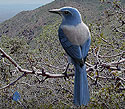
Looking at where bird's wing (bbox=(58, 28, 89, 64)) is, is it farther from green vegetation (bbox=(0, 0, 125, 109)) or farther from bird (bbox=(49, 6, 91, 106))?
green vegetation (bbox=(0, 0, 125, 109))

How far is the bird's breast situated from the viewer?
2514 millimetres

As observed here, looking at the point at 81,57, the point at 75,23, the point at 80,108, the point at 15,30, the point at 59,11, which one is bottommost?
the point at 15,30

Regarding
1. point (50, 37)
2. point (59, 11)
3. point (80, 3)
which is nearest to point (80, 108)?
point (59, 11)

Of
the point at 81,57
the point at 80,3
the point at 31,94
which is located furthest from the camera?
the point at 80,3

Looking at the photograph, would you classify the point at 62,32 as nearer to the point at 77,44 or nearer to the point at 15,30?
the point at 77,44

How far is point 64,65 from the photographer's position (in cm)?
535

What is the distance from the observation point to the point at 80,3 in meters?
35.6

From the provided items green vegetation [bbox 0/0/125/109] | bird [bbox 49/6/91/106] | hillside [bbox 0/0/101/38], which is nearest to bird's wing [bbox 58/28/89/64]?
bird [bbox 49/6/91/106]

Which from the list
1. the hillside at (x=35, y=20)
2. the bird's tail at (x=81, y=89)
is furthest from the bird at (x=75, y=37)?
the hillside at (x=35, y=20)

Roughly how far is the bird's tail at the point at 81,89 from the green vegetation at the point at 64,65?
18 cm

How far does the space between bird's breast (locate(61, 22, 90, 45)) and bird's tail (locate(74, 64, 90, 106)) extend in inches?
14.9

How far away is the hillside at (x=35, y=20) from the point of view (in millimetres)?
32625

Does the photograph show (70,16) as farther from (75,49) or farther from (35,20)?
(35,20)

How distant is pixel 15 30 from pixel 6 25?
5.90 m
